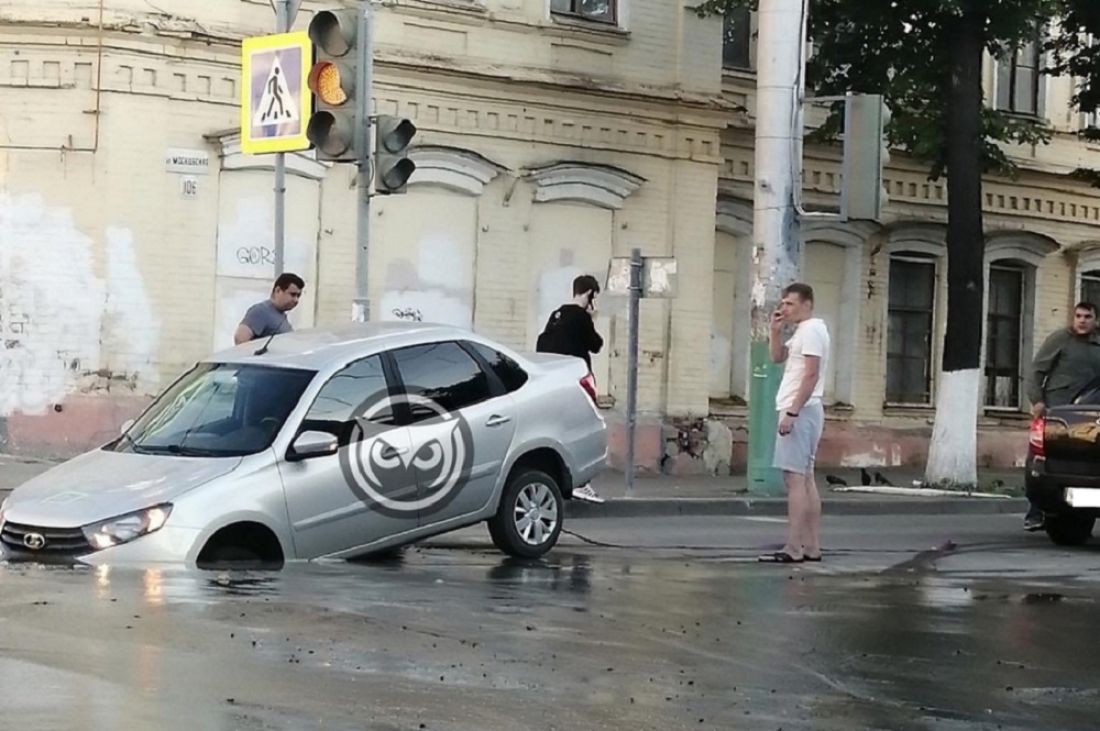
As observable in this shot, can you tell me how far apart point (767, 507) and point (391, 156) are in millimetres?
6143

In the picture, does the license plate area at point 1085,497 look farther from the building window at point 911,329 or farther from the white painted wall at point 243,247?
the building window at point 911,329

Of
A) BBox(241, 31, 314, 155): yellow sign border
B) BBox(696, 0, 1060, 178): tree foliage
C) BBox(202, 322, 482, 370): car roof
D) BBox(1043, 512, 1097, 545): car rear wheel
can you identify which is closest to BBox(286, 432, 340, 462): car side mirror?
BBox(202, 322, 482, 370): car roof

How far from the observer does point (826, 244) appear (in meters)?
28.0

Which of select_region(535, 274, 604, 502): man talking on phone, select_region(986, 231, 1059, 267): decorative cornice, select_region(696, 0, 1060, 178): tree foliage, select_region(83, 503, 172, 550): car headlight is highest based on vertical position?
select_region(696, 0, 1060, 178): tree foliage

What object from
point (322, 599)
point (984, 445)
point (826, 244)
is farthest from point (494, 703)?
point (984, 445)

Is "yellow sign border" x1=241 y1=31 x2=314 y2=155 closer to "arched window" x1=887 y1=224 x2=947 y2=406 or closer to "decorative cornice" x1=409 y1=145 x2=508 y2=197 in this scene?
"decorative cornice" x1=409 y1=145 x2=508 y2=197

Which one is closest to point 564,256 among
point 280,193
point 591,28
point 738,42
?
point 591,28

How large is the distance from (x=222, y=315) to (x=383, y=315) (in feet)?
6.51

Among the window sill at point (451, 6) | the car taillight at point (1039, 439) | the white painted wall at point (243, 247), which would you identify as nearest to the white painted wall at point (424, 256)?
the white painted wall at point (243, 247)

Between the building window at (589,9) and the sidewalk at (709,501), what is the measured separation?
18.1ft

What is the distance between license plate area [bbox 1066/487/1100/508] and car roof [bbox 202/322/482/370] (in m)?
5.04

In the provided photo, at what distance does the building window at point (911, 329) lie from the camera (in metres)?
29.1

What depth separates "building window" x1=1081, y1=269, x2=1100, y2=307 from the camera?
1241 inches

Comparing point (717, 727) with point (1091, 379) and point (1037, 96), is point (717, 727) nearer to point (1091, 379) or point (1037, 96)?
point (1091, 379)
